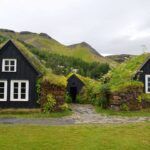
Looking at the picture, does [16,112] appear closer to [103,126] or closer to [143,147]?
[103,126]

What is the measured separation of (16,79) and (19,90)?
1.10m

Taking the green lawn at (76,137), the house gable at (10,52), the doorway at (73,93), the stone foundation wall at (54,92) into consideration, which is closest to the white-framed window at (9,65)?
the house gable at (10,52)

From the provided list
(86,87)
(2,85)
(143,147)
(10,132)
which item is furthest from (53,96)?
(86,87)

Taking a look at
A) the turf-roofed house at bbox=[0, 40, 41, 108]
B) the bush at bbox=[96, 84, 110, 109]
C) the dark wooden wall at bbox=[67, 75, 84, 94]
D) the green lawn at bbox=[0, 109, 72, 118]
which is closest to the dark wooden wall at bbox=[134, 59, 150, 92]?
the bush at bbox=[96, 84, 110, 109]

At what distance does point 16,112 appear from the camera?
107 ft

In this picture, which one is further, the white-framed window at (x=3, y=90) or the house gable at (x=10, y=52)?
the house gable at (x=10, y=52)

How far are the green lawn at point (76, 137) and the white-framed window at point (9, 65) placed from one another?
12026mm

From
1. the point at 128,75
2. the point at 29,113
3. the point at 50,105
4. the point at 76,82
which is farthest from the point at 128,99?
the point at 76,82

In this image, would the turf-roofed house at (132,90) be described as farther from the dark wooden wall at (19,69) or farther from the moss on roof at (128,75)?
the dark wooden wall at (19,69)

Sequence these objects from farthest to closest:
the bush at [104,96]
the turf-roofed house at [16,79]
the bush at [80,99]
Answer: the bush at [80,99] → the bush at [104,96] → the turf-roofed house at [16,79]

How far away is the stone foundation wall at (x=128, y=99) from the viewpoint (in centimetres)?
3409

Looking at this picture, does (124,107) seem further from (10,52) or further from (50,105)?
(10,52)

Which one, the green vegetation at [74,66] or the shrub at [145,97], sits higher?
the green vegetation at [74,66]

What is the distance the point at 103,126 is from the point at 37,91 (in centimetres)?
1153
